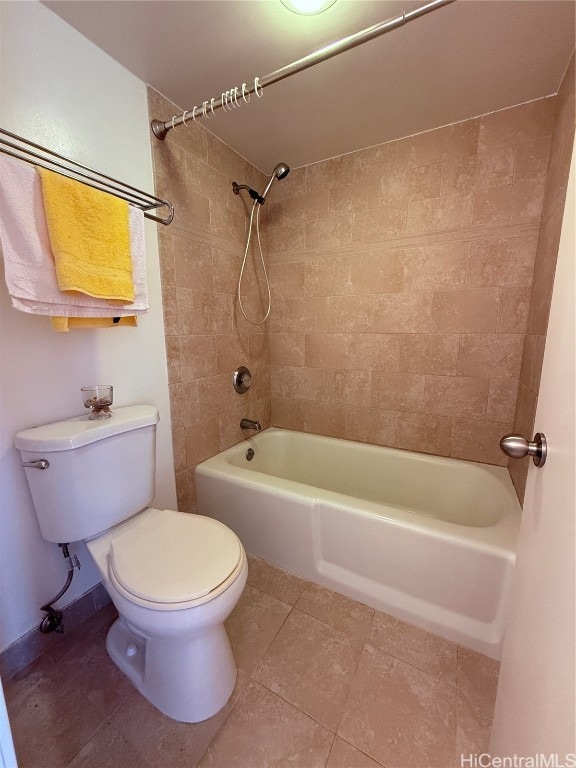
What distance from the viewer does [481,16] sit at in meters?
1.04

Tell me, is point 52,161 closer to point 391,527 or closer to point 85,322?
point 85,322

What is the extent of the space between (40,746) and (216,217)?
2177 millimetres

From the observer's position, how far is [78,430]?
1.04 metres

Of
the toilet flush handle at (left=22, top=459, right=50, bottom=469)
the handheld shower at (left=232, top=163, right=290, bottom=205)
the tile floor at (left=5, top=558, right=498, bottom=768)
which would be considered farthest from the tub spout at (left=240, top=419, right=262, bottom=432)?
the handheld shower at (left=232, top=163, right=290, bottom=205)

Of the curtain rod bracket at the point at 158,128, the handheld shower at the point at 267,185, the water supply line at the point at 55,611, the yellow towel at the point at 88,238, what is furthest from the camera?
the handheld shower at the point at 267,185

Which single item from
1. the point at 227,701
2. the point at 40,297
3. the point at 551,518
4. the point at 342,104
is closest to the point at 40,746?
the point at 227,701

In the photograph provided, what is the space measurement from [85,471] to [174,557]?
1.39ft

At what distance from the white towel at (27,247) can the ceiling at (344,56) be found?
67 centimetres

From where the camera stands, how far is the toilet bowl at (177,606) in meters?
0.86

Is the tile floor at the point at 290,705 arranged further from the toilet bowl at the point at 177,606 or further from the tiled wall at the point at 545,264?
the tiled wall at the point at 545,264

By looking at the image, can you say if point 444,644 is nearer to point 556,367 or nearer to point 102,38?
point 556,367

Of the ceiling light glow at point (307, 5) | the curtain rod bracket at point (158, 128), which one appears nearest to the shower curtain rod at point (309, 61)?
the curtain rod bracket at point (158, 128)

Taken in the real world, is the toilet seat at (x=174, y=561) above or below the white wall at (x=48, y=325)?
below

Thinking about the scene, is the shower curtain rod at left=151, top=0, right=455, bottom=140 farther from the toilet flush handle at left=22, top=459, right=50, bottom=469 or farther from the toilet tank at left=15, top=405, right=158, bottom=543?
the toilet flush handle at left=22, top=459, right=50, bottom=469
